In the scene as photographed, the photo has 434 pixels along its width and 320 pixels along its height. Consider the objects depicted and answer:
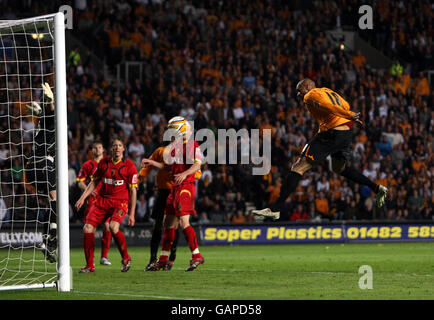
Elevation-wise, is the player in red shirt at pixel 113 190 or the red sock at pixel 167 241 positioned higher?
the player in red shirt at pixel 113 190

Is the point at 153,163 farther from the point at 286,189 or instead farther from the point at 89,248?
the point at 286,189

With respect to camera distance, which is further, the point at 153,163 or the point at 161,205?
the point at 161,205

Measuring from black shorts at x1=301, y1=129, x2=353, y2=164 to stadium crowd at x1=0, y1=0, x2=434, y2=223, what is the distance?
11122 mm

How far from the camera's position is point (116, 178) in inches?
515

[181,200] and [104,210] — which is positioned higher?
[181,200]

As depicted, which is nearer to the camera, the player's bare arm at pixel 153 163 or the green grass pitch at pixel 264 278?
the green grass pitch at pixel 264 278

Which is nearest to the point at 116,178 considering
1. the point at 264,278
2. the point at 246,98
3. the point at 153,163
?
the point at 153,163

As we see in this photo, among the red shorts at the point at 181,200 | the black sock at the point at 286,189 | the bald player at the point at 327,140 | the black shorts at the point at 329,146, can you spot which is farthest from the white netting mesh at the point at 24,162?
the black shorts at the point at 329,146

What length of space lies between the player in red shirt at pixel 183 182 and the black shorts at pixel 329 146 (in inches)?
80.8

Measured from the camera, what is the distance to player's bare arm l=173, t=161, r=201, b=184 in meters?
12.3

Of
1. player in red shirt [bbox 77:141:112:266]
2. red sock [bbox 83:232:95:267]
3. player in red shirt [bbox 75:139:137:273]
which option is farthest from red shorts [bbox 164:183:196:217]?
player in red shirt [bbox 77:141:112:266]

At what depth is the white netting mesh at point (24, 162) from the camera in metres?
11.5

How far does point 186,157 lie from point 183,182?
1.28 ft

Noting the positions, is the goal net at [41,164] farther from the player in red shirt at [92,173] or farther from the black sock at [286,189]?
the black sock at [286,189]
